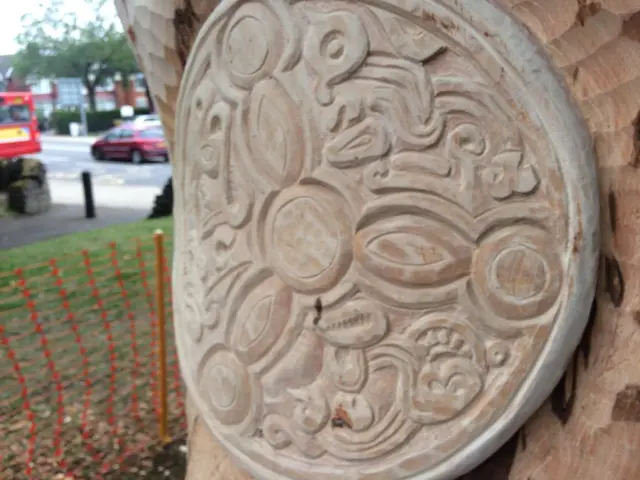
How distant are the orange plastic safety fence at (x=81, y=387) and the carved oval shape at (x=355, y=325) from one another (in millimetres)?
1589

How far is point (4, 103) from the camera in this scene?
823 cm

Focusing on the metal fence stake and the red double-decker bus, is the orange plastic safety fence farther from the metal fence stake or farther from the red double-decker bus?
Answer: the red double-decker bus

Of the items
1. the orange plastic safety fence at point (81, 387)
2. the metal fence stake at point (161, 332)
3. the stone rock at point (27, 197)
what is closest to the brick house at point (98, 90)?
the stone rock at point (27, 197)

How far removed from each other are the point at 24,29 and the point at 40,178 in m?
11.1

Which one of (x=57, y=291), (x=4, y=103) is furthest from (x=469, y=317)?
(x=4, y=103)

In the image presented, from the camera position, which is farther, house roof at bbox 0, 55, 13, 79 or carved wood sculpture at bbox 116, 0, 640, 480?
house roof at bbox 0, 55, 13, 79


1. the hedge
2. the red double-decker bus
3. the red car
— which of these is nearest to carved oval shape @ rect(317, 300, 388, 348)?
the red double-decker bus

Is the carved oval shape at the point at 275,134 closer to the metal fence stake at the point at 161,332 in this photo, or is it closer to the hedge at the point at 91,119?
the metal fence stake at the point at 161,332

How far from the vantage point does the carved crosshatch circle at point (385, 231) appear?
61cm

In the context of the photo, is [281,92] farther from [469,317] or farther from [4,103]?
[4,103]

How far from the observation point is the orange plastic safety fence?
223 centimetres

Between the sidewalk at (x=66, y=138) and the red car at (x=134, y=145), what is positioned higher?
the red car at (x=134, y=145)

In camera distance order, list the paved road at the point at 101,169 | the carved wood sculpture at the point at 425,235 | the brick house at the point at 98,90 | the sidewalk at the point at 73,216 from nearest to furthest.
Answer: the carved wood sculpture at the point at 425,235 < the sidewalk at the point at 73,216 < the paved road at the point at 101,169 < the brick house at the point at 98,90

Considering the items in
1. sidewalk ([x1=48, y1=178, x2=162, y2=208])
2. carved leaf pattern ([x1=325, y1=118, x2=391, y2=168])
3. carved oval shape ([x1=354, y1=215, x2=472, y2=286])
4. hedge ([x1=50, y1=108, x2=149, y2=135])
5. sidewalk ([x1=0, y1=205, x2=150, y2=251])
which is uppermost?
carved leaf pattern ([x1=325, y1=118, x2=391, y2=168])
